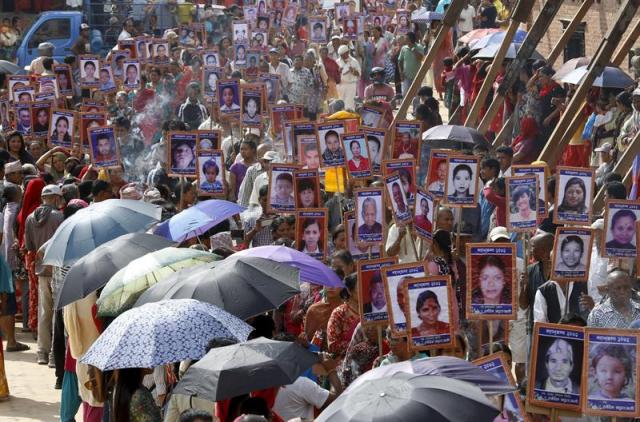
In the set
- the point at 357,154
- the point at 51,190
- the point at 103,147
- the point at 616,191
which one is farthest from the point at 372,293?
the point at 103,147

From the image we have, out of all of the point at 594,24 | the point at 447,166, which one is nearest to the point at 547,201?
the point at 447,166

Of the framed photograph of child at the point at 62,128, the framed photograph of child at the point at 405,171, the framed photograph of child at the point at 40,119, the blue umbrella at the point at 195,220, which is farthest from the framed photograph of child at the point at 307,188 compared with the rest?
→ the framed photograph of child at the point at 40,119

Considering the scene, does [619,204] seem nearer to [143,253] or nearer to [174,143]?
[143,253]

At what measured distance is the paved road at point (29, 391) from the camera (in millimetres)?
12047

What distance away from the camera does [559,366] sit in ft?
27.2

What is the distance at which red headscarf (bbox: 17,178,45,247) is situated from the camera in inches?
562

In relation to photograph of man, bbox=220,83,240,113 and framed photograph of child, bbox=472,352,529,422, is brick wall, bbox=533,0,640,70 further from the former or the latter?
framed photograph of child, bbox=472,352,529,422

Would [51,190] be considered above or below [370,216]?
below

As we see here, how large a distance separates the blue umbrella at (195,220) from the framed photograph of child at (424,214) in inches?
66.8

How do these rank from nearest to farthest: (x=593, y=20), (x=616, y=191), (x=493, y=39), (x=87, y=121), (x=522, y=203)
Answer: (x=522, y=203) → (x=616, y=191) → (x=87, y=121) → (x=493, y=39) → (x=593, y=20)

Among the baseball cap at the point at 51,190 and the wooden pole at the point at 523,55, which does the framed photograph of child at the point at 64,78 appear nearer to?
the wooden pole at the point at 523,55

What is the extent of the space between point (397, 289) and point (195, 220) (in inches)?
126

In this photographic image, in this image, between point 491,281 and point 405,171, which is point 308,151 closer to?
point 405,171

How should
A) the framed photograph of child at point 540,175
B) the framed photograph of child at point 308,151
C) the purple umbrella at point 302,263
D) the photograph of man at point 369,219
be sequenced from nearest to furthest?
the purple umbrella at point 302,263, the photograph of man at point 369,219, the framed photograph of child at point 540,175, the framed photograph of child at point 308,151
